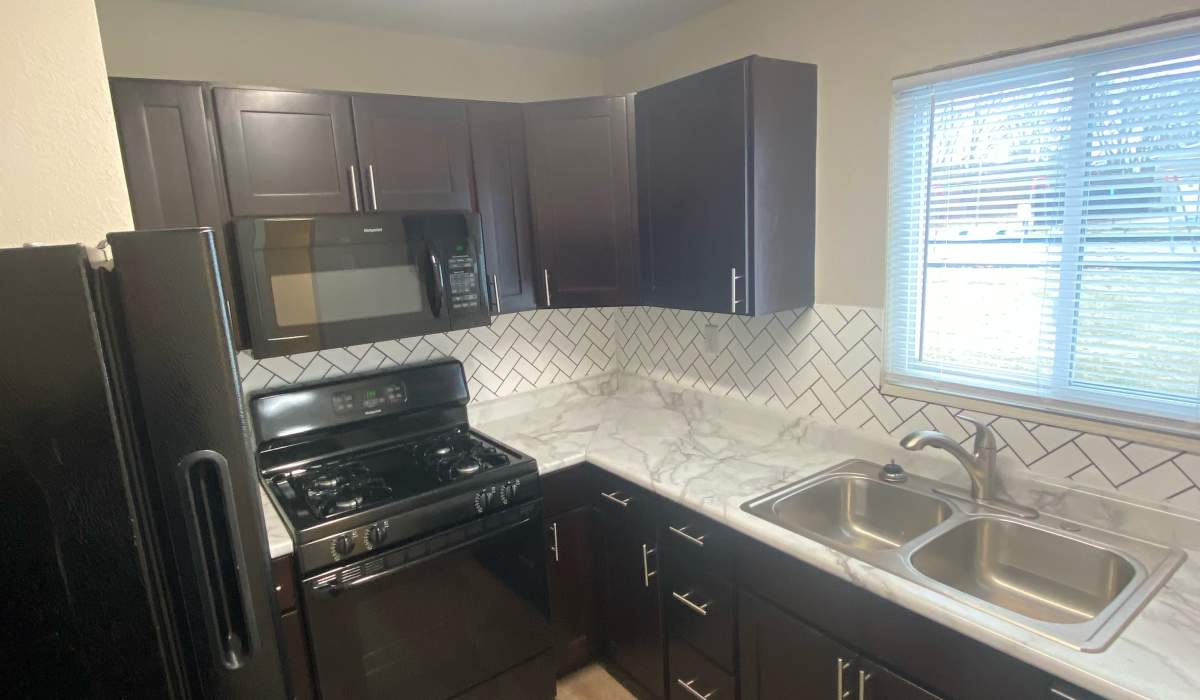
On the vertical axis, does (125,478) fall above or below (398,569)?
above

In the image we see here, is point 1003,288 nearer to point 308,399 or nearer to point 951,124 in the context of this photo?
point 951,124

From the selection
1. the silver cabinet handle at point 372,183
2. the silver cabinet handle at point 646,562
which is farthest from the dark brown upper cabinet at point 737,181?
the silver cabinet handle at point 372,183

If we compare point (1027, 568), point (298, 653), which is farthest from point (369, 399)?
point (1027, 568)

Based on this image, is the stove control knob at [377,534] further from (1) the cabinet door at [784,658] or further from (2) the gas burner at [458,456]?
(1) the cabinet door at [784,658]

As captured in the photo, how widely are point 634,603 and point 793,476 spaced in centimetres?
73

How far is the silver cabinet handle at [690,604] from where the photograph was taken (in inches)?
75.0

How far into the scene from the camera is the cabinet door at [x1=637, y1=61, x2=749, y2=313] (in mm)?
1933

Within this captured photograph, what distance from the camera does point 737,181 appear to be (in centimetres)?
193

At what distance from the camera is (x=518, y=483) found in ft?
6.93

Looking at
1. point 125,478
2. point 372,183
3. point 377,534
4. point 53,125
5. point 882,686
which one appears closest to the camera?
point 125,478

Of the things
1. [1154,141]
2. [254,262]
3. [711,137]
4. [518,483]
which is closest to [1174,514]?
[1154,141]

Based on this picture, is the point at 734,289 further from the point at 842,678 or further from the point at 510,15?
A: the point at 510,15

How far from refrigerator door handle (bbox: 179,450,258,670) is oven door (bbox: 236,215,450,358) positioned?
4.21 ft

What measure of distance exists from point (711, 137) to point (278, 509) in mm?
1714
